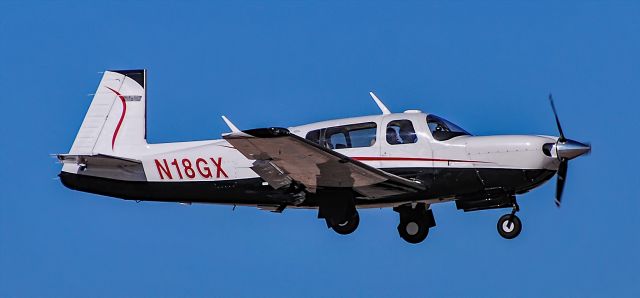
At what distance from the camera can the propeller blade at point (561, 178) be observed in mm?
21297

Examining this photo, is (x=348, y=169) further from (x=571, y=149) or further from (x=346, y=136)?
(x=571, y=149)

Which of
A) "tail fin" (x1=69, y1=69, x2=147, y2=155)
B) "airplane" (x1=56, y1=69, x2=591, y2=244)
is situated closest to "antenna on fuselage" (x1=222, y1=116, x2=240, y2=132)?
"airplane" (x1=56, y1=69, x2=591, y2=244)

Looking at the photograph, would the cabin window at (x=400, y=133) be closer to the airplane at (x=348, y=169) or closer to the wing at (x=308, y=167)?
the airplane at (x=348, y=169)

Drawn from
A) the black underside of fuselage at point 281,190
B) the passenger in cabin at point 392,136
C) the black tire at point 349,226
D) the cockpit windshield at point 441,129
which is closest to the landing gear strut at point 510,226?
the black underside of fuselage at point 281,190

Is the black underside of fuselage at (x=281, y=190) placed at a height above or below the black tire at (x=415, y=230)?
above

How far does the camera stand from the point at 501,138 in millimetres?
21516

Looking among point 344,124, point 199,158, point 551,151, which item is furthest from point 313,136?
point 551,151

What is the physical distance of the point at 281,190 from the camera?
2242 cm

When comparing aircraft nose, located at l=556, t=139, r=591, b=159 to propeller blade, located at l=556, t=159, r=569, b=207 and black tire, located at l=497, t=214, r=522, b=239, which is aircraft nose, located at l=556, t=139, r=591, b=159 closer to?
propeller blade, located at l=556, t=159, r=569, b=207

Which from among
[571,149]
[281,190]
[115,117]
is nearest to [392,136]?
[281,190]

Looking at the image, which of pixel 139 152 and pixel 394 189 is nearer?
pixel 394 189

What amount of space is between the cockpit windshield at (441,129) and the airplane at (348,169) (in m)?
0.02

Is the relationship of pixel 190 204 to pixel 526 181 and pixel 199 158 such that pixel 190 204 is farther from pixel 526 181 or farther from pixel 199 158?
pixel 526 181

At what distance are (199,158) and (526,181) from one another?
575 centimetres
